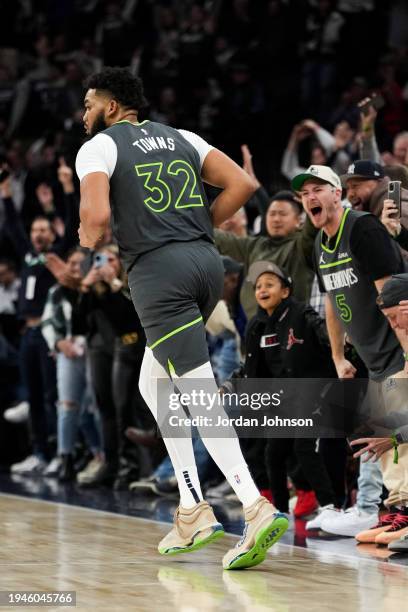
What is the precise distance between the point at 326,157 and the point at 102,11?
25.1 ft

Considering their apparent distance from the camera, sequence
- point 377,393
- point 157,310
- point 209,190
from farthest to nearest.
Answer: point 209,190, point 377,393, point 157,310

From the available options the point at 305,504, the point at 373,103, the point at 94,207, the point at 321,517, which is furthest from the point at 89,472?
the point at 94,207

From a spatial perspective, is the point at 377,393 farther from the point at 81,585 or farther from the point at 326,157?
the point at 326,157

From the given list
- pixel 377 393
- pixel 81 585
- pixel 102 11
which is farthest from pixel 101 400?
pixel 102 11

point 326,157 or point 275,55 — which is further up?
point 275,55

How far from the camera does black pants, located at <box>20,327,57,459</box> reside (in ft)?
32.6

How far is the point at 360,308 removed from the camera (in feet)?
19.0

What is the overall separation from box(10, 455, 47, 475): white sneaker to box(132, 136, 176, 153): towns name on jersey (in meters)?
5.35

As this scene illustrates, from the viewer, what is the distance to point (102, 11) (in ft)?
53.0

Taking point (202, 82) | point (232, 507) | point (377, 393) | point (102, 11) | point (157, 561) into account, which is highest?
point (102, 11)

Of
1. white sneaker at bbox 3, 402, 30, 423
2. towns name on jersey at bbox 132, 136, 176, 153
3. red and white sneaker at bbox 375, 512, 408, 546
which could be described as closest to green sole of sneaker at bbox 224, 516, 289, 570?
red and white sneaker at bbox 375, 512, 408, 546

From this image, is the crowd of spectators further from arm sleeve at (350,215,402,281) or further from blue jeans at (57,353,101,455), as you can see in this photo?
arm sleeve at (350,215,402,281)

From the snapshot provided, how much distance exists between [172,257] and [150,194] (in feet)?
0.91

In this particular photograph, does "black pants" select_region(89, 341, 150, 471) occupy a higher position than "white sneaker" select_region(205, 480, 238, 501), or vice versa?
"black pants" select_region(89, 341, 150, 471)
